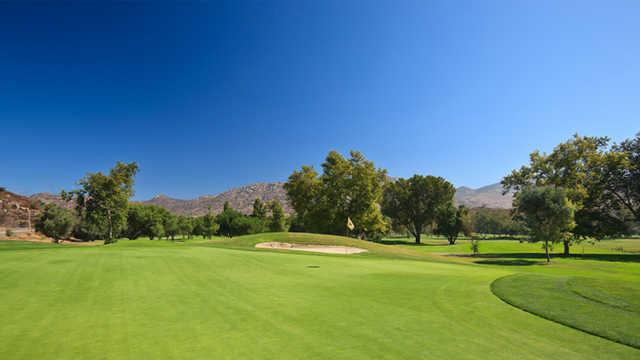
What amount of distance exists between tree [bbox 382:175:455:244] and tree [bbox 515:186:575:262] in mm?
43381

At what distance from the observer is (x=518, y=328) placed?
671 cm

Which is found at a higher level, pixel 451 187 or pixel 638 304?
pixel 451 187

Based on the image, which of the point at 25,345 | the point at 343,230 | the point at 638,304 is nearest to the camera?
the point at 25,345

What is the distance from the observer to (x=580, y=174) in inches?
1608

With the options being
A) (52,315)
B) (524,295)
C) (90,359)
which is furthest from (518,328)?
(52,315)

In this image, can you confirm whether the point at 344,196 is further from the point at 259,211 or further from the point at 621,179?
the point at 259,211

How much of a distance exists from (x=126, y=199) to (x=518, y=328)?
6318 centimetres

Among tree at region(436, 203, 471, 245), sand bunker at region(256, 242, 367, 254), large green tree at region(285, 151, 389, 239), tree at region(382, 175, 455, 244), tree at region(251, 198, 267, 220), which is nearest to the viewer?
sand bunker at region(256, 242, 367, 254)

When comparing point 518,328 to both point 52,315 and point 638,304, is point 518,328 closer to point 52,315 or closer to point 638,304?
point 638,304

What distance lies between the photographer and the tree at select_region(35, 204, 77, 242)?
202 feet

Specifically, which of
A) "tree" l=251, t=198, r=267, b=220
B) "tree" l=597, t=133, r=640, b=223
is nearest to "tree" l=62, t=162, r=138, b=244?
"tree" l=251, t=198, r=267, b=220

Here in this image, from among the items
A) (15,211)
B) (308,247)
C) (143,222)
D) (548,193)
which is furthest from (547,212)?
(15,211)

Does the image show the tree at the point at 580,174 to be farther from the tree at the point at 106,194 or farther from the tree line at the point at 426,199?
the tree at the point at 106,194

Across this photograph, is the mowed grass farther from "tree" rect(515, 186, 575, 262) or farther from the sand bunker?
"tree" rect(515, 186, 575, 262)
